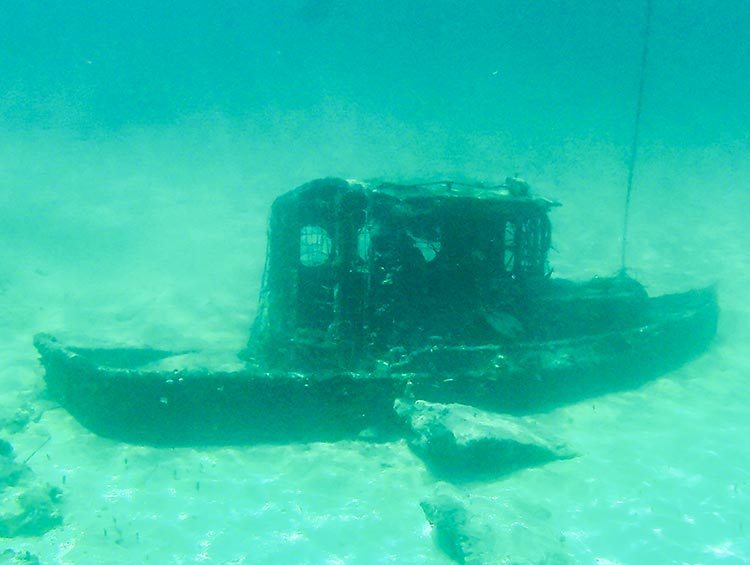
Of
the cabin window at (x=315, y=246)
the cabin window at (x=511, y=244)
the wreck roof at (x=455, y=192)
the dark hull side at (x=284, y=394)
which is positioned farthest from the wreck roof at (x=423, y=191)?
the dark hull side at (x=284, y=394)

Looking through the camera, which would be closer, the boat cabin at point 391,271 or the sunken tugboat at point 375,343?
the sunken tugboat at point 375,343

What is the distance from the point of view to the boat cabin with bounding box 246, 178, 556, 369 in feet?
31.1

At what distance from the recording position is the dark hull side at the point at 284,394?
859 centimetres

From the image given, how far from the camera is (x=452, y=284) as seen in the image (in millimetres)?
10258

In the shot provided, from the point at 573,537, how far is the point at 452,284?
5.01 metres

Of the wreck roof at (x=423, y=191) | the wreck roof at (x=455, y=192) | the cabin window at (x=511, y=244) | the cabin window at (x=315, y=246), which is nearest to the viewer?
the wreck roof at (x=423, y=191)

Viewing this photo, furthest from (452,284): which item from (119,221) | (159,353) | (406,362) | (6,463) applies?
(119,221)

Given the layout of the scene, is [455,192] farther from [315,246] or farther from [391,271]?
[315,246]

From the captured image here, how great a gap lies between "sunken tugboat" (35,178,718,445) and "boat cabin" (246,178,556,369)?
0.09ft

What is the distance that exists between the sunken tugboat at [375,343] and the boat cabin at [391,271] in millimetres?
28

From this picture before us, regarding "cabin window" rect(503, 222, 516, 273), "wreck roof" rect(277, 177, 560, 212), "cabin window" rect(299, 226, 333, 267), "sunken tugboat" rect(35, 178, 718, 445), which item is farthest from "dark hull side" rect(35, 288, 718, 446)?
"wreck roof" rect(277, 177, 560, 212)

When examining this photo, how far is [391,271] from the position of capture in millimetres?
9617

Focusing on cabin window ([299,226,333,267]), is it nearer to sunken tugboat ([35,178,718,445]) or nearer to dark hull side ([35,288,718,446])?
sunken tugboat ([35,178,718,445])

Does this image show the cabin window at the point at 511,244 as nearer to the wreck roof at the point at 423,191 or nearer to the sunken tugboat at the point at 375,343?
the sunken tugboat at the point at 375,343
